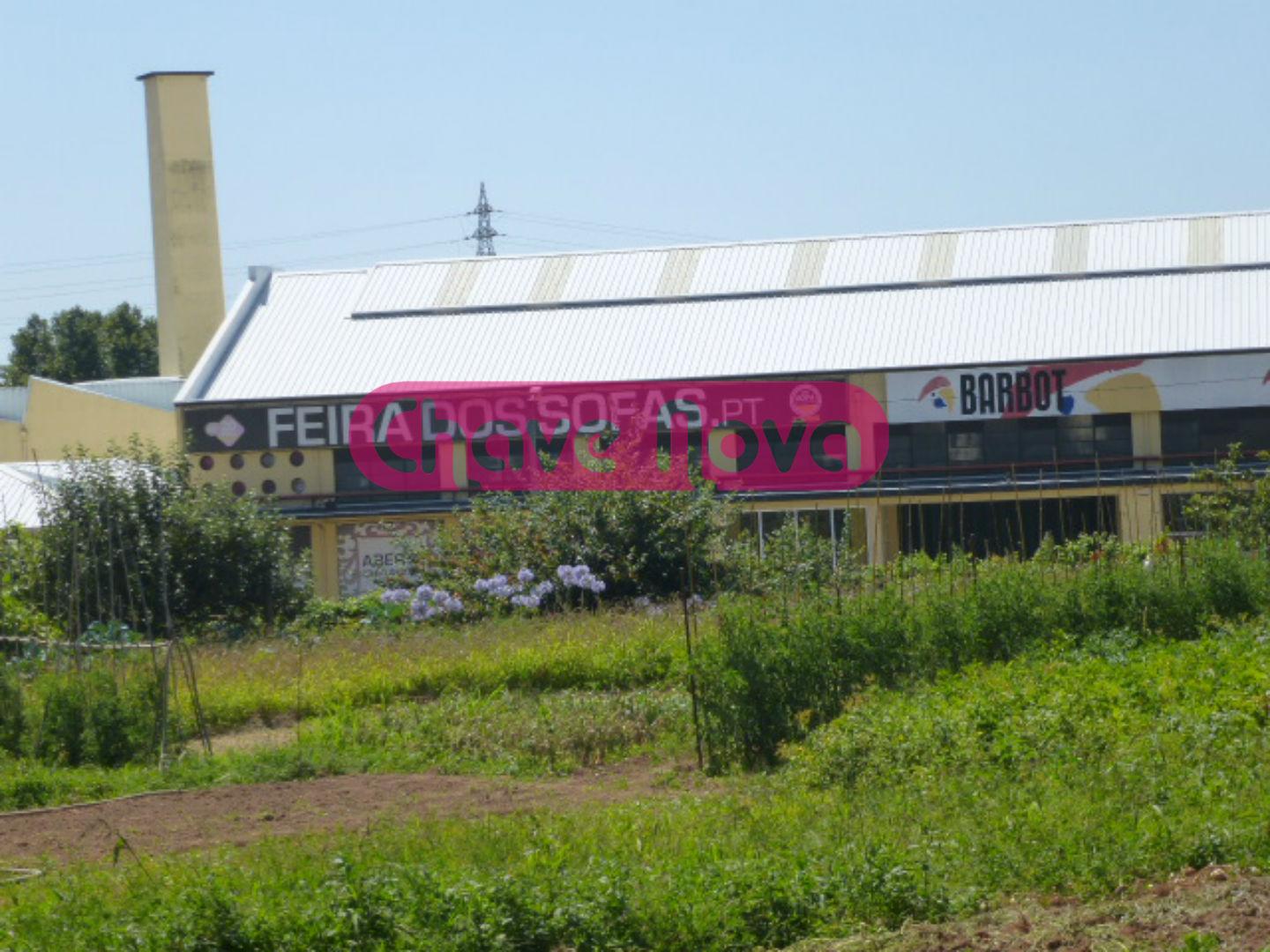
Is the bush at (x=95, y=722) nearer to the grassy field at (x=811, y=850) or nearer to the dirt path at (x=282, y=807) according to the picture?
the dirt path at (x=282, y=807)

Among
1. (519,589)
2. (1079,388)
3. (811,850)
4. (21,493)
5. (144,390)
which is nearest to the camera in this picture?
(811,850)

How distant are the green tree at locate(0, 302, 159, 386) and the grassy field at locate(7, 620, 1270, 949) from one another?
201 ft

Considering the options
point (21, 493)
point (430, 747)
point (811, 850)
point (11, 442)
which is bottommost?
point (430, 747)

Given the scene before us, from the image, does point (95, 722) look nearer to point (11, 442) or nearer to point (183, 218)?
point (11, 442)

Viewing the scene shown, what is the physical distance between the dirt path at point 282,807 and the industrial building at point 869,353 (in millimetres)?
21087

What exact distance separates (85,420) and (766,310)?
1745 cm

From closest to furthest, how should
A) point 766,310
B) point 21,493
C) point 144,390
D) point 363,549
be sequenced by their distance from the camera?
point 21,493 < point 363,549 < point 766,310 < point 144,390

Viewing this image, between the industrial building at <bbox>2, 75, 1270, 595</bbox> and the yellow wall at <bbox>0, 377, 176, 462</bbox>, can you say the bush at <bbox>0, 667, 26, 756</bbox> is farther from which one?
the yellow wall at <bbox>0, 377, 176, 462</bbox>

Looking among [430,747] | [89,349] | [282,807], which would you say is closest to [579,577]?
[430,747]

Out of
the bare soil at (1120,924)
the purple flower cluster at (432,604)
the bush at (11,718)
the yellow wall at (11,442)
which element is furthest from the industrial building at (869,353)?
the bare soil at (1120,924)

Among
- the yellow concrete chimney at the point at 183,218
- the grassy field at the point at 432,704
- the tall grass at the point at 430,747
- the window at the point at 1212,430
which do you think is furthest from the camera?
the yellow concrete chimney at the point at 183,218

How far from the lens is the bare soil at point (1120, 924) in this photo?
6387mm

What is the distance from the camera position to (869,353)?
121 ft

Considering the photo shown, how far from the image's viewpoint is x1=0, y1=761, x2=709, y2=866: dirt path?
9938 millimetres
